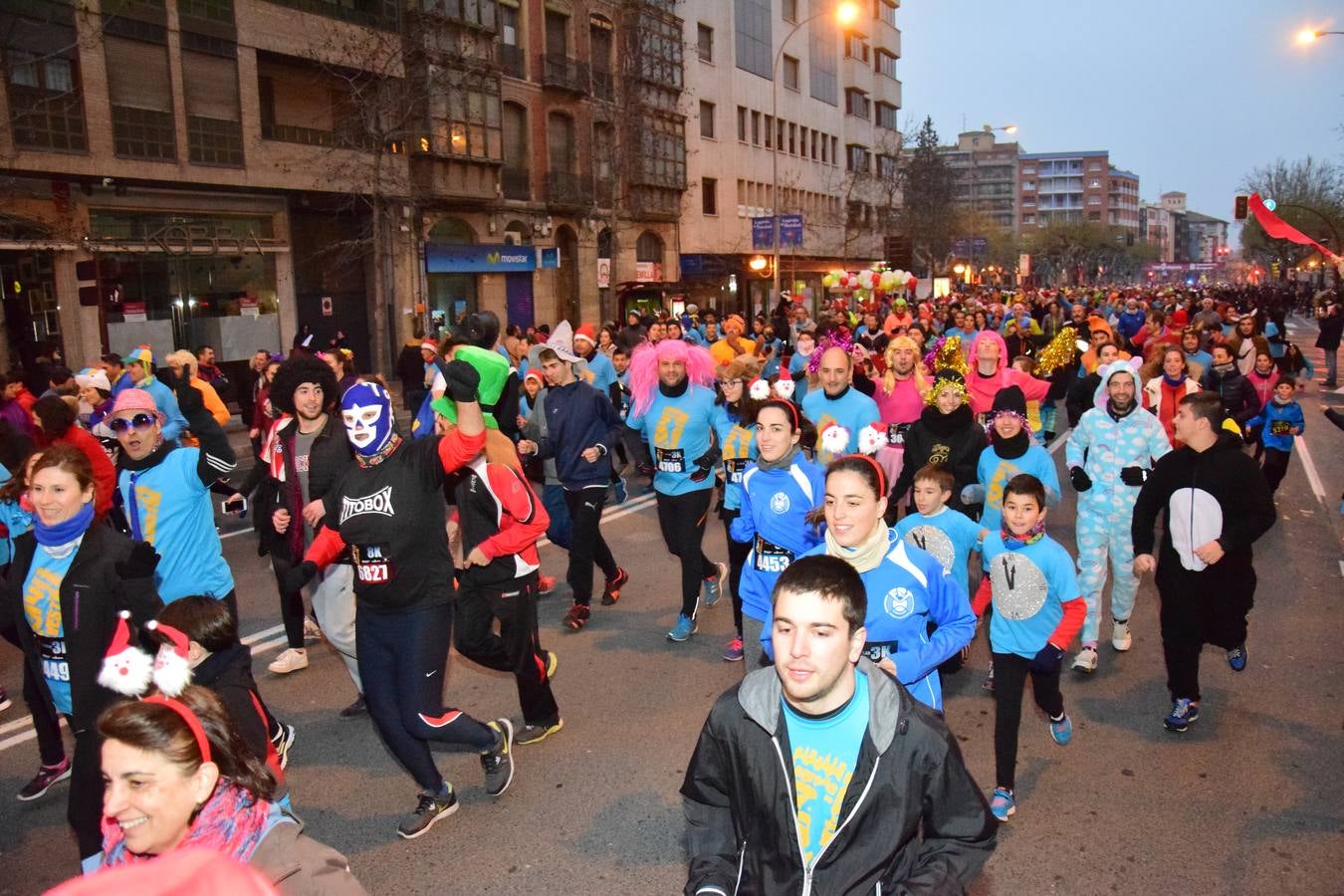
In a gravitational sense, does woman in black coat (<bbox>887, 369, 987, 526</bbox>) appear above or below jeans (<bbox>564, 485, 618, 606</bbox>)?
above

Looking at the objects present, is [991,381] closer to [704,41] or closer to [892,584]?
[892,584]

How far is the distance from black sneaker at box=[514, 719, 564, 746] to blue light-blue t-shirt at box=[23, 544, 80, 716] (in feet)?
7.42

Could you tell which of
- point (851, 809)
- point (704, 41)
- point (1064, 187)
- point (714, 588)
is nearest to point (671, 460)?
point (714, 588)

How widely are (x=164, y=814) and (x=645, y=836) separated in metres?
2.79

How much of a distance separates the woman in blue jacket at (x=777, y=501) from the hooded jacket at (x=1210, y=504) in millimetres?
1970

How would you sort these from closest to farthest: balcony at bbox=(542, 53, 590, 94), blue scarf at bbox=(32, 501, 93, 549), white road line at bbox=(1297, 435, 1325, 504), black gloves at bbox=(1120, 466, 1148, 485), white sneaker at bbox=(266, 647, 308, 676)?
blue scarf at bbox=(32, 501, 93, 549), black gloves at bbox=(1120, 466, 1148, 485), white sneaker at bbox=(266, 647, 308, 676), white road line at bbox=(1297, 435, 1325, 504), balcony at bbox=(542, 53, 590, 94)

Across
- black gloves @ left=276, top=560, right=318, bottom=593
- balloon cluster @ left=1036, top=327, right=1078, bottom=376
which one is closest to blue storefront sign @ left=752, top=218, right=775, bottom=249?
balloon cluster @ left=1036, top=327, right=1078, bottom=376

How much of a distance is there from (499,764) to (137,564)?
1.96 metres

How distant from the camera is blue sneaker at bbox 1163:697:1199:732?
18.5ft

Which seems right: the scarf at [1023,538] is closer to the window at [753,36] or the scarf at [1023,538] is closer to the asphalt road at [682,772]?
the asphalt road at [682,772]

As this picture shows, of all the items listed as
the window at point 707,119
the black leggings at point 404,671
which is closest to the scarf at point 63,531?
the black leggings at point 404,671

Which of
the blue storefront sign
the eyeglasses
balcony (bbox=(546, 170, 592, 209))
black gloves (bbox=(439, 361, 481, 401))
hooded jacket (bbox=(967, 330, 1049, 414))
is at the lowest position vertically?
hooded jacket (bbox=(967, 330, 1049, 414))

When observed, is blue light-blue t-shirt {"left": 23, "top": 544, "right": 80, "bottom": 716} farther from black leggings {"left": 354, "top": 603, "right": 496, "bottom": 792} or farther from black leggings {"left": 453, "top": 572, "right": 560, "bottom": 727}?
black leggings {"left": 453, "top": 572, "right": 560, "bottom": 727}

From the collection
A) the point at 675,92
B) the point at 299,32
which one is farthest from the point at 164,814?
the point at 675,92
